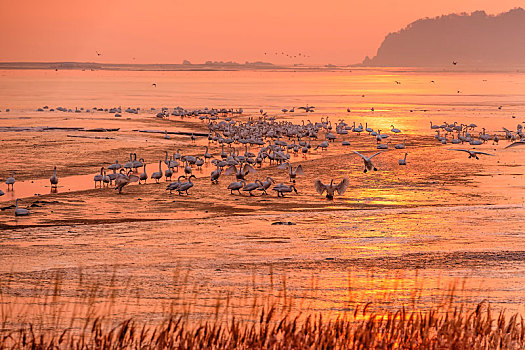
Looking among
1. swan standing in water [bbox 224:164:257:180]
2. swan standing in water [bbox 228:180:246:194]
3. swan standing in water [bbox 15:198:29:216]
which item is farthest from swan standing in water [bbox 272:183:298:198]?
swan standing in water [bbox 15:198:29:216]

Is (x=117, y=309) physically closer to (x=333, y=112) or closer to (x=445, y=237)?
(x=445, y=237)

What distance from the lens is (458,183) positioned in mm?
29578

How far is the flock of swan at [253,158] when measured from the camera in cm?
2720

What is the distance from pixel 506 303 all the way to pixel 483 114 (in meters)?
59.1

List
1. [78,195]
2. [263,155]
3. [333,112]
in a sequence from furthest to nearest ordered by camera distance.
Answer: [333,112] < [263,155] < [78,195]

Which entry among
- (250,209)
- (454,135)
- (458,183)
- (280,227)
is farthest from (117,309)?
(454,135)

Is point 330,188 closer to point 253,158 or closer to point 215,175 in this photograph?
point 215,175

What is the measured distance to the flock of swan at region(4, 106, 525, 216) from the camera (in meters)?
27.2

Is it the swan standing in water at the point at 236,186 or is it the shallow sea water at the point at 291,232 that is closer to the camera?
the shallow sea water at the point at 291,232

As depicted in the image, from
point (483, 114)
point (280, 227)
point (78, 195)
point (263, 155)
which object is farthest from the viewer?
point (483, 114)

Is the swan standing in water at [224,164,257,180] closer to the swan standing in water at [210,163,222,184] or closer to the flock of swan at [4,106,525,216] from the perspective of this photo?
the flock of swan at [4,106,525,216]

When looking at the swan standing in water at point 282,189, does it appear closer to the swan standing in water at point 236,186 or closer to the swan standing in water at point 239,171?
the swan standing in water at point 236,186

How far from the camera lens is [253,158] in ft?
119

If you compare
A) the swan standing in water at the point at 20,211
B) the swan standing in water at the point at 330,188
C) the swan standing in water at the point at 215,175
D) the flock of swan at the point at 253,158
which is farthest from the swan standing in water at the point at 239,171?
the swan standing in water at the point at 20,211
